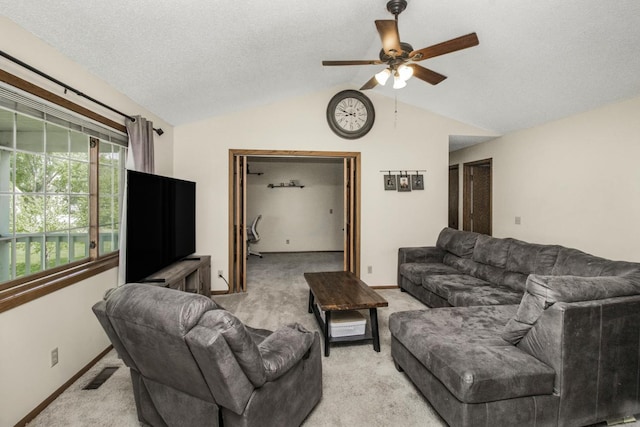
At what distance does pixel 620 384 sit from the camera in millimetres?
1741

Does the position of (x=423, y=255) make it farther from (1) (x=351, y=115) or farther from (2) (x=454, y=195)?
(2) (x=454, y=195)

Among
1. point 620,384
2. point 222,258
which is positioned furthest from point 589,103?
point 222,258

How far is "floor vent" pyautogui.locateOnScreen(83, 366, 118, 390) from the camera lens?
7.33 ft

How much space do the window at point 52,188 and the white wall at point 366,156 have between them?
A: 1.38 meters

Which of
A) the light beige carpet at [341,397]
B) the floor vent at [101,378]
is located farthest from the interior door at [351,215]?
the floor vent at [101,378]

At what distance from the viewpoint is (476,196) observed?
18.5 ft

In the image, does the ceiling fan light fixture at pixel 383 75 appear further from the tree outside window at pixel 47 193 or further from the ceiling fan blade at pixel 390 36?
the tree outside window at pixel 47 193

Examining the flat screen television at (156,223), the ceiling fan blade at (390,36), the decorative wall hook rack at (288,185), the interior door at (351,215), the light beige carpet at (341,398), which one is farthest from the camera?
the decorative wall hook rack at (288,185)

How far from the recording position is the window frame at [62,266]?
1.81 m

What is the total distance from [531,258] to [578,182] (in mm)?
1259

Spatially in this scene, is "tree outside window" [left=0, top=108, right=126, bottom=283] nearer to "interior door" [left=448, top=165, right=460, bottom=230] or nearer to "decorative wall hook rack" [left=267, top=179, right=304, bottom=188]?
"decorative wall hook rack" [left=267, top=179, right=304, bottom=188]

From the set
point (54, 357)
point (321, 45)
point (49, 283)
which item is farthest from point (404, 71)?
point (54, 357)

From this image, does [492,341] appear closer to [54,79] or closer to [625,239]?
[625,239]

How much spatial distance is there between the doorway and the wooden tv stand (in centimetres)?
453
